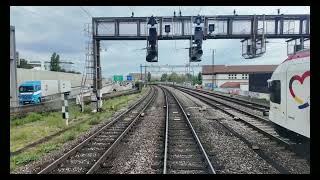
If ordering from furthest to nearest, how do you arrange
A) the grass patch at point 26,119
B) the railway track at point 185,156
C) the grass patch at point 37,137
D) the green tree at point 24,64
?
the green tree at point 24,64 → the grass patch at point 26,119 → the grass patch at point 37,137 → the railway track at point 185,156

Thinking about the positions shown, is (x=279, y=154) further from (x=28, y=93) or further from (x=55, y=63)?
(x=55, y=63)

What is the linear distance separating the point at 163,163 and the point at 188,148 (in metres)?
2.20

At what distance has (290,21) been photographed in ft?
68.9

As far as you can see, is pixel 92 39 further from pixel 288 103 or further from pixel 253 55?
pixel 288 103

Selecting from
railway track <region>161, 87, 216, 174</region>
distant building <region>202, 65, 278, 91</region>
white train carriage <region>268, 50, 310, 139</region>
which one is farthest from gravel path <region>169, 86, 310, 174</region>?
distant building <region>202, 65, 278, 91</region>

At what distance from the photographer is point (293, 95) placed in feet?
27.9

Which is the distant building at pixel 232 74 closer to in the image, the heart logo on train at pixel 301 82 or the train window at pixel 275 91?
the train window at pixel 275 91

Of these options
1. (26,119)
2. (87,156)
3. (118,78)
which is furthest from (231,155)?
(118,78)

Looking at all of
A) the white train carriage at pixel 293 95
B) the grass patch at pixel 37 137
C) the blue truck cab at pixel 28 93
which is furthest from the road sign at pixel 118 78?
the white train carriage at pixel 293 95

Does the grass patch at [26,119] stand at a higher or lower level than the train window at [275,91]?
lower

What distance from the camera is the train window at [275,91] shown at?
1002 centimetres

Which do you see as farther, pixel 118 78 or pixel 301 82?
pixel 118 78

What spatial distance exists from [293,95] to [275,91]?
204cm
